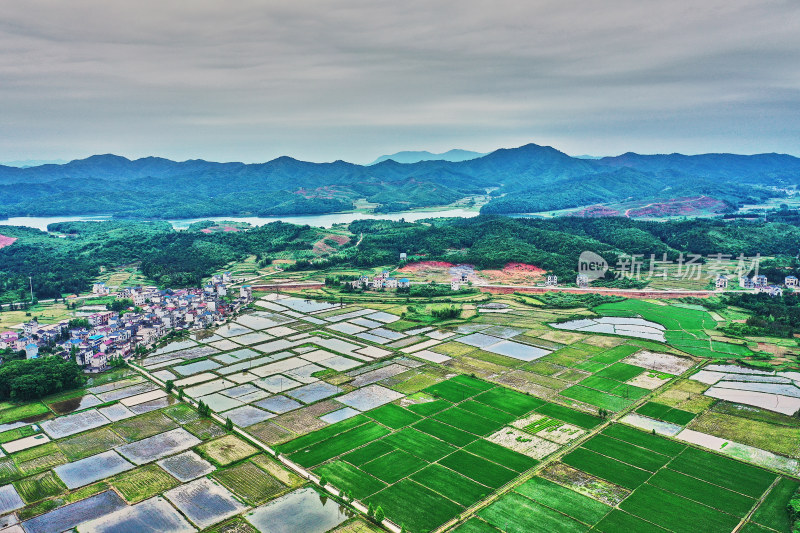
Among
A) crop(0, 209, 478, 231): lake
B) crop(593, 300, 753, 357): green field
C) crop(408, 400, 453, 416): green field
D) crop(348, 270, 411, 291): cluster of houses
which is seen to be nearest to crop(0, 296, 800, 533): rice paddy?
crop(408, 400, 453, 416): green field

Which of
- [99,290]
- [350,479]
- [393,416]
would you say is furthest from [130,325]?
[350,479]

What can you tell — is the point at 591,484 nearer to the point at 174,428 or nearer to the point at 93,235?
the point at 174,428

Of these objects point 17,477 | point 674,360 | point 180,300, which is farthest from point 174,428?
point 674,360

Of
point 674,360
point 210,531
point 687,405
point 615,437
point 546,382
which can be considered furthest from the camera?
point 674,360

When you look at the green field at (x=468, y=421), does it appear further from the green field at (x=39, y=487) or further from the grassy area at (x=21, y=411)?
the grassy area at (x=21, y=411)

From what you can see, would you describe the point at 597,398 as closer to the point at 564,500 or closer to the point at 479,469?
the point at 479,469

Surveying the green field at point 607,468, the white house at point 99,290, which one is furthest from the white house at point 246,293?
the green field at point 607,468
